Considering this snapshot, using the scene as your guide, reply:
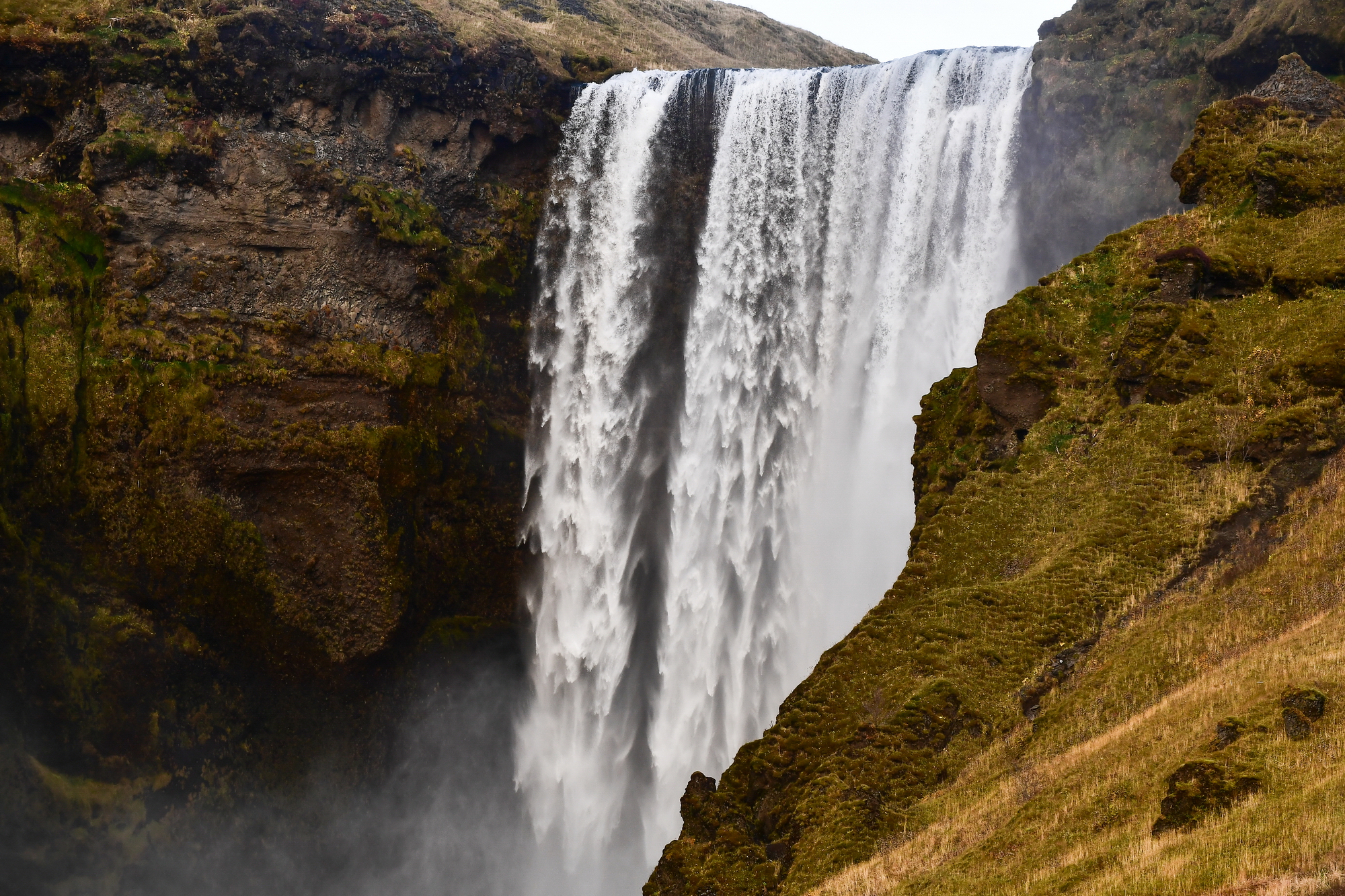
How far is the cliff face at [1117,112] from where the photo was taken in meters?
25.0

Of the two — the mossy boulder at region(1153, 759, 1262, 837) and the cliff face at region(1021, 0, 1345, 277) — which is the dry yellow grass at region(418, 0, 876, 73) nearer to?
the cliff face at region(1021, 0, 1345, 277)

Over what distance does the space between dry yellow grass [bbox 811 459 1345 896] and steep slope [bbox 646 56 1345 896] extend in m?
0.05

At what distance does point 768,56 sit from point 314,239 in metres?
31.6

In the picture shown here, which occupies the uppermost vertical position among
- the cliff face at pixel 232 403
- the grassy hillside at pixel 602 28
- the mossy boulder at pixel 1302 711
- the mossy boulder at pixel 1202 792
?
the grassy hillside at pixel 602 28

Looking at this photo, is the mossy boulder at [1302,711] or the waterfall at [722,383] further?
the waterfall at [722,383]

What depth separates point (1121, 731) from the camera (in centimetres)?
1112

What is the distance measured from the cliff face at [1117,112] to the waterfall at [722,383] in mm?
926

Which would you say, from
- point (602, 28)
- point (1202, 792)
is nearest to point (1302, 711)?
point (1202, 792)

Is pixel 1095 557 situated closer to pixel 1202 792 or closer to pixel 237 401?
pixel 1202 792

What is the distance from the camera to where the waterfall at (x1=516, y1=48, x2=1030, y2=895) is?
26750 mm

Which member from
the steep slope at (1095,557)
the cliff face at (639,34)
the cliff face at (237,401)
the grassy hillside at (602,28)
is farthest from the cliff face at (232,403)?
the steep slope at (1095,557)

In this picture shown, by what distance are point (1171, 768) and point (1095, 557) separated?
550cm

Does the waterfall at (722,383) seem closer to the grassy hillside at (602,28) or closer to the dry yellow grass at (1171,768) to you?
the grassy hillside at (602,28)

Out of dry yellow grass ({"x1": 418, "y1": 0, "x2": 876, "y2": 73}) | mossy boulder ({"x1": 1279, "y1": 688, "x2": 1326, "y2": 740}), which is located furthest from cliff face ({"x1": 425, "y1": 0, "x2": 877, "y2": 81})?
mossy boulder ({"x1": 1279, "y1": 688, "x2": 1326, "y2": 740})
